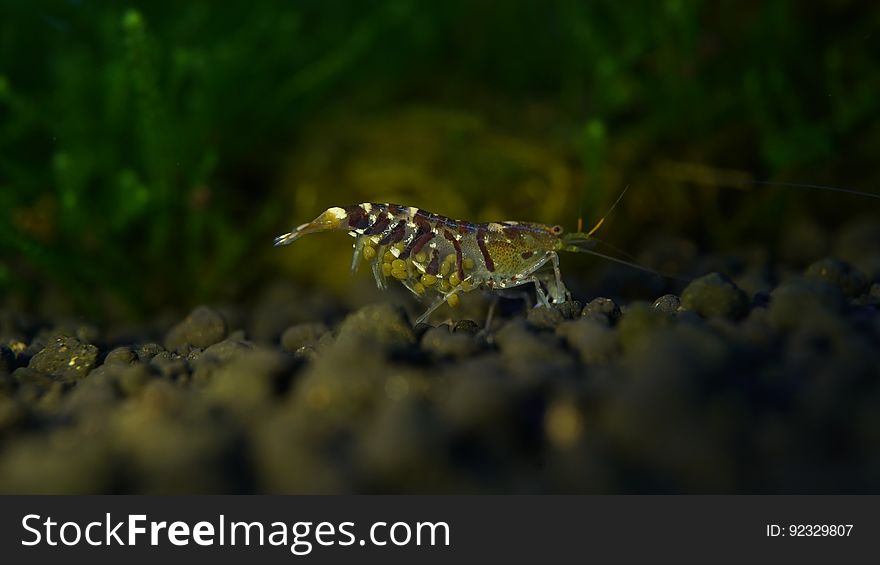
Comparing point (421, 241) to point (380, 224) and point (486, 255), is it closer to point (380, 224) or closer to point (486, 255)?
point (380, 224)

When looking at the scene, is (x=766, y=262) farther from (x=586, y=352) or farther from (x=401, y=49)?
(x=401, y=49)

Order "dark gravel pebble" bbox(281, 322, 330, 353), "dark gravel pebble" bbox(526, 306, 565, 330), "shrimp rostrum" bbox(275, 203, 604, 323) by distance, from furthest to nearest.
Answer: "shrimp rostrum" bbox(275, 203, 604, 323) < "dark gravel pebble" bbox(281, 322, 330, 353) < "dark gravel pebble" bbox(526, 306, 565, 330)

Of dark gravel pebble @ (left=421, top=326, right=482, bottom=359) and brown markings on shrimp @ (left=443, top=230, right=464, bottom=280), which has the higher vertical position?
brown markings on shrimp @ (left=443, top=230, right=464, bottom=280)

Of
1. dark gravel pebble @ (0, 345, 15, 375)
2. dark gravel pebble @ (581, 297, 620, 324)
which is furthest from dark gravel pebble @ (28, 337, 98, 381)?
dark gravel pebble @ (581, 297, 620, 324)

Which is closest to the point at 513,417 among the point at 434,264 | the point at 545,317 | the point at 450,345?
the point at 450,345

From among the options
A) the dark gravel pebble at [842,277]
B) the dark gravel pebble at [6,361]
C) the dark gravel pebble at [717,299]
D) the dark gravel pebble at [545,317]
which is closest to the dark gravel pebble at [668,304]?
the dark gravel pebble at [717,299]

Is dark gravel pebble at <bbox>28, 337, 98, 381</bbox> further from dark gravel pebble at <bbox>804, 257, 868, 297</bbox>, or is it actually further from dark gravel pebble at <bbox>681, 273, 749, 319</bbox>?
dark gravel pebble at <bbox>804, 257, 868, 297</bbox>

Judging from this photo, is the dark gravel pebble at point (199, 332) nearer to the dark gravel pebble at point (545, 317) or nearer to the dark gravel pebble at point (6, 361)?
the dark gravel pebble at point (6, 361)
